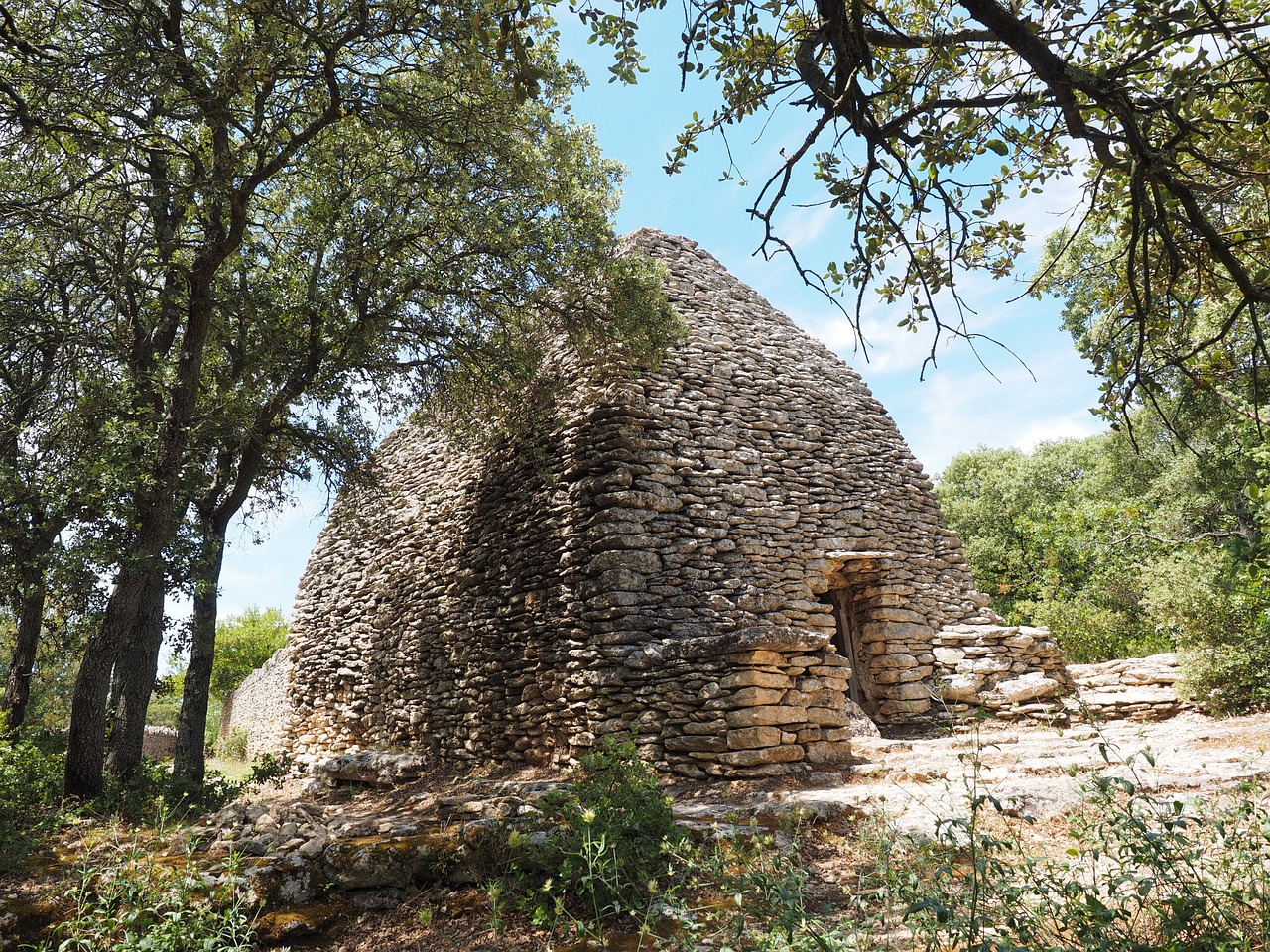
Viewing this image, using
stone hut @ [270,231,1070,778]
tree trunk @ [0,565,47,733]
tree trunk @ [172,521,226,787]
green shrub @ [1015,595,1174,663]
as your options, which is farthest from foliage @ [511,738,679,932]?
green shrub @ [1015,595,1174,663]

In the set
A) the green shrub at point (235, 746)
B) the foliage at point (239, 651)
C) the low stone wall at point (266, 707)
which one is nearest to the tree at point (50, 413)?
the low stone wall at point (266, 707)

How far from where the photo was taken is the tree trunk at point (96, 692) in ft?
20.6

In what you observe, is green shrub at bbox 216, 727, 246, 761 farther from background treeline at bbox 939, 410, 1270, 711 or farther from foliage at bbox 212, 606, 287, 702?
background treeline at bbox 939, 410, 1270, 711

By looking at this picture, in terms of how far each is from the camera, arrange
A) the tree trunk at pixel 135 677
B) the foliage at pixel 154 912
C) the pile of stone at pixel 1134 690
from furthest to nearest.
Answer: the pile of stone at pixel 1134 690 < the tree trunk at pixel 135 677 < the foliage at pixel 154 912

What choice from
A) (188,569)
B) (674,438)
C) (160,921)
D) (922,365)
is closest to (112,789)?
(188,569)

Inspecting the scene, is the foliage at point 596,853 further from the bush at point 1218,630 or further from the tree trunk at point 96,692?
the bush at point 1218,630

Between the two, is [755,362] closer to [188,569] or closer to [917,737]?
[917,737]

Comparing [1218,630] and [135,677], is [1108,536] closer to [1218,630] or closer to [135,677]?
[1218,630]

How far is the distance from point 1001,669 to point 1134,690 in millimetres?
1427

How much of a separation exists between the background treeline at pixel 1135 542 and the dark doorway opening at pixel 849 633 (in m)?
3.19

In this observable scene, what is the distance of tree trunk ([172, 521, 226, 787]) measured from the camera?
775 cm

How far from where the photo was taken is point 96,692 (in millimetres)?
6352

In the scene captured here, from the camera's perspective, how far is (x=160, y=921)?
3.09m

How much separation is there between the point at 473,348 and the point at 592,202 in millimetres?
2189
